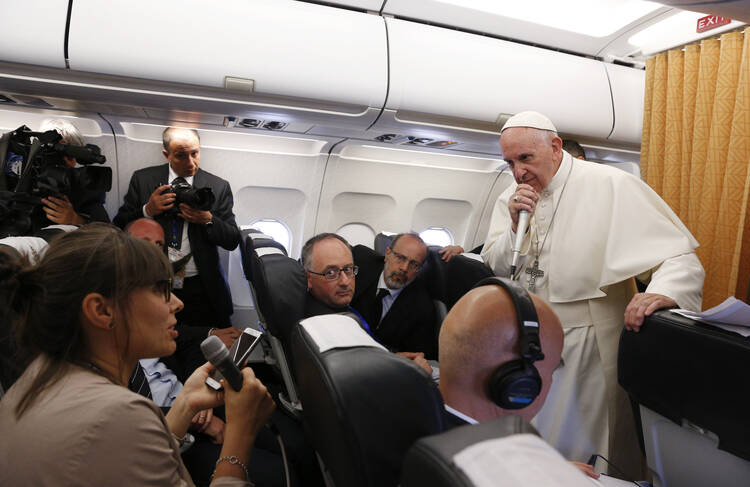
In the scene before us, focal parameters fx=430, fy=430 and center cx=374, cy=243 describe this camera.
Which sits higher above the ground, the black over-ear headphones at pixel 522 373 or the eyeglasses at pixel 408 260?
the black over-ear headphones at pixel 522 373

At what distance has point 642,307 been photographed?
142 centimetres

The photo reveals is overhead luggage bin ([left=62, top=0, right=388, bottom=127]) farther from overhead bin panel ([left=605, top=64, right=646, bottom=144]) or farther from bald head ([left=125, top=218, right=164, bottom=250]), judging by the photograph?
overhead bin panel ([left=605, top=64, right=646, bottom=144])

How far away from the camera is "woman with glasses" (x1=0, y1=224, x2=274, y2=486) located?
86 cm

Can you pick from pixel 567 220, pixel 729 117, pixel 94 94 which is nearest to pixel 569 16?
pixel 729 117

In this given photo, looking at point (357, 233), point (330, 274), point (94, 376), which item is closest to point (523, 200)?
point (330, 274)

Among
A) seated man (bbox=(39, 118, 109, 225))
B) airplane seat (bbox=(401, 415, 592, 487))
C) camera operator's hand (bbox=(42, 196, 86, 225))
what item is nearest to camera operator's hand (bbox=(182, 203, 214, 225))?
seated man (bbox=(39, 118, 109, 225))

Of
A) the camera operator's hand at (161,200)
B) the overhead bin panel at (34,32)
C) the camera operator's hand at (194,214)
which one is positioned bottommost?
the camera operator's hand at (194,214)

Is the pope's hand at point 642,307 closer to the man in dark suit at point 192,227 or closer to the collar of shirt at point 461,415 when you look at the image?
the collar of shirt at point 461,415

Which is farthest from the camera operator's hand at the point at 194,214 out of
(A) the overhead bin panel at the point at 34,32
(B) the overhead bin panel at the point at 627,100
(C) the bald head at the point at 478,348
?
(B) the overhead bin panel at the point at 627,100

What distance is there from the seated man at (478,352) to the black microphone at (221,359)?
0.58 metres

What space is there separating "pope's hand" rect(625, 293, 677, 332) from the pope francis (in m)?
0.39

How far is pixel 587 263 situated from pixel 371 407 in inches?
68.7

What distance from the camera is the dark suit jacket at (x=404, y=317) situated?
3.19 m

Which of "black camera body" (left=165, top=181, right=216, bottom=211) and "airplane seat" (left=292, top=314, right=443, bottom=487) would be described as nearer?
"airplane seat" (left=292, top=314, right=443, bottom=487)
